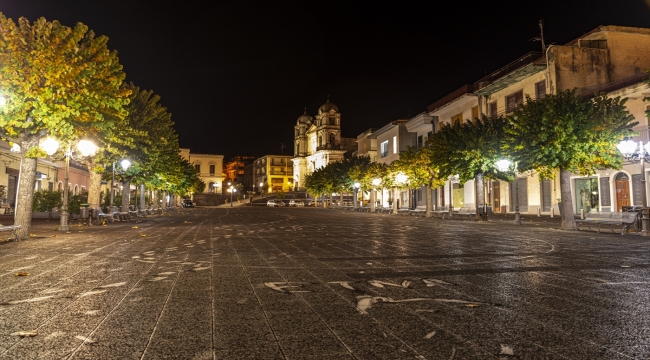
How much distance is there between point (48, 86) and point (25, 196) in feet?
13.0

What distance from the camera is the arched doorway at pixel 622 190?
26.2 meters

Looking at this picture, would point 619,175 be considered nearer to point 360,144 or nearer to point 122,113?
point 122,113

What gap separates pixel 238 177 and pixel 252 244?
484ft

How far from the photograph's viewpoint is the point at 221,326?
438 cm

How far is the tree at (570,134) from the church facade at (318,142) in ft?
248

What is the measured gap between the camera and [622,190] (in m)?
26.6

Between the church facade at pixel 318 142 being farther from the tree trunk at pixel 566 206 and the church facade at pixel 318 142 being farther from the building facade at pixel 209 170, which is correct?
the tree trunk at pixel 566 206

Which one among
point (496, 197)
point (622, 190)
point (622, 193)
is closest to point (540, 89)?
point (622, 190)

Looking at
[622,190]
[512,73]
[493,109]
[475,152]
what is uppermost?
[512,73]

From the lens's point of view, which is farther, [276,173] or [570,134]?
[276,173]

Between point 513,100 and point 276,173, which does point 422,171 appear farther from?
point 276,173

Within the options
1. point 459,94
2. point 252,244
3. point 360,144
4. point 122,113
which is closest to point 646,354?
point 252,244

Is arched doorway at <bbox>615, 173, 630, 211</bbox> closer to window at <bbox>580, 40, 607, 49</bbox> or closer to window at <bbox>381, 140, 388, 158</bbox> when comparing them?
window at <bbox>580, 40, 607, 49</bbox>

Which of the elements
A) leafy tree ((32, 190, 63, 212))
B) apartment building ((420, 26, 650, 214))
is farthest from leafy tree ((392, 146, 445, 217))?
leafy tree ((32, 190, 63, 212))
